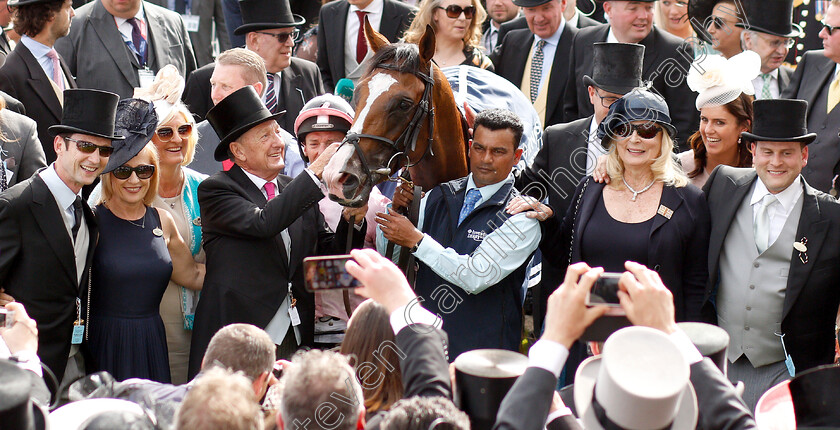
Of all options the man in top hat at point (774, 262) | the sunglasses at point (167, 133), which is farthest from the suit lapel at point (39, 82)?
the man in top hat at point (774, 262)

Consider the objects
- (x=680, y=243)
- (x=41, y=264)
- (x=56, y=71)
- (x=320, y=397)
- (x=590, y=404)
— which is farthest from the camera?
(x=56, y=71)

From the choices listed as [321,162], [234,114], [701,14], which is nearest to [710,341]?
[321,162]

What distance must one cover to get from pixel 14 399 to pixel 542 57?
6.05 m

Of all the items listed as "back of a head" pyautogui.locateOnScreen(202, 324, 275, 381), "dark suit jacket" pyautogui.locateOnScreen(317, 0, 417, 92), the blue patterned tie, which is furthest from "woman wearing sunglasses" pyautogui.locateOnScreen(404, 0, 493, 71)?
"back of a head" pyautogui.locateOnScreen(202, 324, 275, 381)

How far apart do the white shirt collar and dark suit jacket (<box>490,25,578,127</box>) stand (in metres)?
2.61

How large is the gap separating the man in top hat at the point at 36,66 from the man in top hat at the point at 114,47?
95cm

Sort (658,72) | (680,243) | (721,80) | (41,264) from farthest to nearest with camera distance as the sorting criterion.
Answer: (658,72) < (721,80) < (680,243) < (41,264)

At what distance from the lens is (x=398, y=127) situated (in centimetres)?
511

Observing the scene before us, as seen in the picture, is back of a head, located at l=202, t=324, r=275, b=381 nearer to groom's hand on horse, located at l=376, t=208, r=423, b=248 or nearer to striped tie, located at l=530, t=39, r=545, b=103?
groom's hand on horse, located at l=376, t=208, r=423, b=248

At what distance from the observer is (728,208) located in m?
5.07

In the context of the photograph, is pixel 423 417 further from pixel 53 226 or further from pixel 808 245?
pixel 808 245

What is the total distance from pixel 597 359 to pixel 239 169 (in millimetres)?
2933

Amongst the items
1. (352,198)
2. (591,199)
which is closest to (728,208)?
(591,199)

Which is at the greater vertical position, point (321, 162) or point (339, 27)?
point (339, 27)
